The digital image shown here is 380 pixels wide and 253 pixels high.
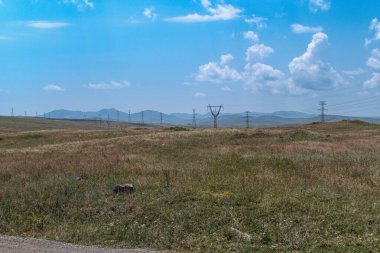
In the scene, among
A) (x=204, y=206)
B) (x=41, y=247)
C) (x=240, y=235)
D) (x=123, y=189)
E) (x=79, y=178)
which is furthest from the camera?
(x=79, y=178)

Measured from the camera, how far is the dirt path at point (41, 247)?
10383 millimetres

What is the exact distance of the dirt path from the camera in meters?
10.4

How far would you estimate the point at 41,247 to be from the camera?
35.5ft

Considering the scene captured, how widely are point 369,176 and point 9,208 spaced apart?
13406 mm

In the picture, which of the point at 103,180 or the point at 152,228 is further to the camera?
the point at 103,180

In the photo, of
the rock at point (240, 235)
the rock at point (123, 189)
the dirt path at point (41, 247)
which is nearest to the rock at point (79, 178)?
the rock at point (123, 189)

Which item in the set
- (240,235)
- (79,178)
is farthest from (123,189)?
(240,235)

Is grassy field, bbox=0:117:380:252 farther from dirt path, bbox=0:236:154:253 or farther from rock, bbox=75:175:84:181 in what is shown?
dirt path, bbox=0:236:154:253

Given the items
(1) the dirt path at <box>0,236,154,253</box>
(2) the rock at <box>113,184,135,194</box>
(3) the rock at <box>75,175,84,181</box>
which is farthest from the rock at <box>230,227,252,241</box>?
(3) the rock at <box>75,175,84,181</box>

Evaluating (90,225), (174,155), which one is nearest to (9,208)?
(90,225)

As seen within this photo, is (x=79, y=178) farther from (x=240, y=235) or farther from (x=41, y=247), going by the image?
(x=240, y=235)

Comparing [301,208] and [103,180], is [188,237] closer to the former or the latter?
[301,208]

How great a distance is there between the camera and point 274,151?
31.3 m

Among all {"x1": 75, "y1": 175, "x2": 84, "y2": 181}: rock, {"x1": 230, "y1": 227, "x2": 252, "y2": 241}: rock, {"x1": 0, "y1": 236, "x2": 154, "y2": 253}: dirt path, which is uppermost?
{"x1": 75, "y1": 175, "x2": 84, "y2": 181}: rock
